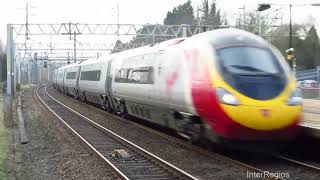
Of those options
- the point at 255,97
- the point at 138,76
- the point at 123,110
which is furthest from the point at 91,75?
the point at 255,97

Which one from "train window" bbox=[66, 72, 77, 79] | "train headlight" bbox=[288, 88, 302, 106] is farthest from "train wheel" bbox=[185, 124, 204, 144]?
"train window" bbox=[66, 72, 77, 79]

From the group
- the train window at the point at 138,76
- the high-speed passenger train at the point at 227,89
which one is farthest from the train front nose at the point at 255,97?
the train window at the point at 138,76

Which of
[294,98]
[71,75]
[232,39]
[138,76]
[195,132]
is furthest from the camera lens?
[71,75]

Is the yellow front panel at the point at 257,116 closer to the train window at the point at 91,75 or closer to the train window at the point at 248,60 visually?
the train window at the point at 248,60

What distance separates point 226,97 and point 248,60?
1.28 meters

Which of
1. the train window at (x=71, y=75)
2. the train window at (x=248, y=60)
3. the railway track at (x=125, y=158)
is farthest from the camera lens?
the train window at (x=71, y=75)

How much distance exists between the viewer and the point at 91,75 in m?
31.9

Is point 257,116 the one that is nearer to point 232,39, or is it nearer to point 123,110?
point 232,39

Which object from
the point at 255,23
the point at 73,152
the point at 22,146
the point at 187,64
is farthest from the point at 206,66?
the point at 255,23

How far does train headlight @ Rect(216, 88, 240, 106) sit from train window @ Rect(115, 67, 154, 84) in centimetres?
525

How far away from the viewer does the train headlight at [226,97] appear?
11039mm

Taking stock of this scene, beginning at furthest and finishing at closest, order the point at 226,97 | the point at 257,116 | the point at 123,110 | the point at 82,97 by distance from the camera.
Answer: the point at 82,97 < the point at 123,110 < the point at 226,97 < the point at 257,116

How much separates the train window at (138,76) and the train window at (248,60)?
4614 millimetres

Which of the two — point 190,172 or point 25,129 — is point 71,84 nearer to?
point 25,129
